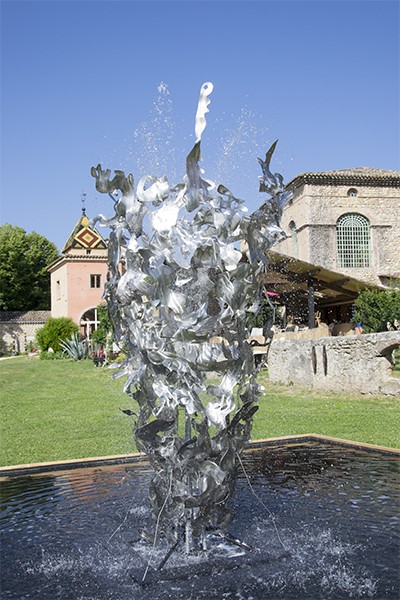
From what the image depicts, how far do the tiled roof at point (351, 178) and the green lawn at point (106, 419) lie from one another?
17180mm

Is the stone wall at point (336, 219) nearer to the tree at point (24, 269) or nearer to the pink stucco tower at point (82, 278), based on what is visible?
the pink stucco tower at point (82, 278)

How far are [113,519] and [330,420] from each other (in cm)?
645

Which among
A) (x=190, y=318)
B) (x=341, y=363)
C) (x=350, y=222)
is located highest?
(x=350, y=222)

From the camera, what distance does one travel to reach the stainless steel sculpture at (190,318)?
4090 mm

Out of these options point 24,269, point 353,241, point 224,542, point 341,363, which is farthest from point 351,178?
point 224,542

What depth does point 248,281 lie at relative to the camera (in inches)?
168

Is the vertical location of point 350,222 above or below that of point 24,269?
above

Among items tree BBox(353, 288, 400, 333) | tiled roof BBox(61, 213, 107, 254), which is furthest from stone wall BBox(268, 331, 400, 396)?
tiled roof BBox(61, 213, 107, 254)

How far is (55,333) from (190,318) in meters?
31.4

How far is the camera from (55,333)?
34500 mm

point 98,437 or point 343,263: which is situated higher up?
point 343,263

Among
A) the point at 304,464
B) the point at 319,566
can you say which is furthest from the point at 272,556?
the point at 304,464

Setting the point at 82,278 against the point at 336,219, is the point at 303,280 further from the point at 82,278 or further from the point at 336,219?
the point at 82,278

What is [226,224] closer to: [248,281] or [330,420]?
[248,281]
